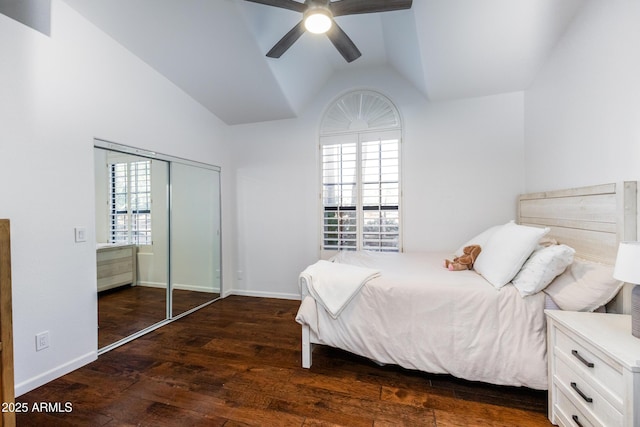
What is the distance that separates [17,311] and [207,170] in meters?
2.29

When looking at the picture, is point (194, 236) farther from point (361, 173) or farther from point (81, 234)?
point (361, 173)

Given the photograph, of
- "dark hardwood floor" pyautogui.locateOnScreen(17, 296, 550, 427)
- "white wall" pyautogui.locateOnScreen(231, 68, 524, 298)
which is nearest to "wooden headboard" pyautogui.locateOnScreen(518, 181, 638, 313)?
"white wall" pyautogui.locateOnScreen(231, 68, 524, 298)

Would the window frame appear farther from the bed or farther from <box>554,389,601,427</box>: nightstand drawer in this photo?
<box>554,389,601,427</box>: nightstand drawer

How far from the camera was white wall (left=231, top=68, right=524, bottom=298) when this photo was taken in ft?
10.3

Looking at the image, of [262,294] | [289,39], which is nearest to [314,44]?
[289,39]

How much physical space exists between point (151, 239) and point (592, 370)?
12.1 feet

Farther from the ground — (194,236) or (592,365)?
(194,236)

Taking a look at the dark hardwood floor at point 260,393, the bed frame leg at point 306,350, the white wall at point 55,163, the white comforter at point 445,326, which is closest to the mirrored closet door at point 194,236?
the white wall at point 55,163

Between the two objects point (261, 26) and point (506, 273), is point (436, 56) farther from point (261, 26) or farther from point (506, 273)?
point (506, 273)

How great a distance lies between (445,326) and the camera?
6.05 ft

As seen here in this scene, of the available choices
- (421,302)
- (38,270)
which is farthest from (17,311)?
(421,302)

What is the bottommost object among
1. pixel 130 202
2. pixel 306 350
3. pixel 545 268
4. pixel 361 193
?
pixel 306 350

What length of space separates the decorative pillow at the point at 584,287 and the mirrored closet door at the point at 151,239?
3.49m

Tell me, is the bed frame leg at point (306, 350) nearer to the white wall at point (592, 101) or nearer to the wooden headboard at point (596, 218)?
the wooden headboard at point (596, 218)
